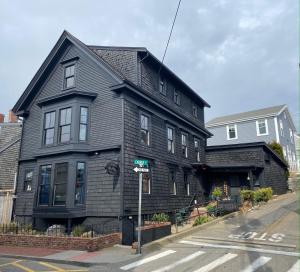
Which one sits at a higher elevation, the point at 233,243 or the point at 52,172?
the point at 52,172

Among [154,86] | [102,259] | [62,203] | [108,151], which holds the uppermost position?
[154,86]

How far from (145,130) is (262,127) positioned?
24494mm

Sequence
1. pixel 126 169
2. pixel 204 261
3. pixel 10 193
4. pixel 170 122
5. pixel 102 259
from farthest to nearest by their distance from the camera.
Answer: pixel 170 122 < pixel 10 193 < pixel 126 169 < pixel 102 259 < pixel 204 261

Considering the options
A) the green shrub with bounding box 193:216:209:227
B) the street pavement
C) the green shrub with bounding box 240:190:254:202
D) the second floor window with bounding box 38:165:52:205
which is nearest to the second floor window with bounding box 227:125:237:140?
the green shrub with bounding box 240:190:254:202

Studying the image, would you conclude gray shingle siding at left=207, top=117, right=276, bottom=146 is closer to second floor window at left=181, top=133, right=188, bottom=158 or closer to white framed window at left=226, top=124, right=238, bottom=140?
white framed window at left=226, top=124, right=238, bottom=140

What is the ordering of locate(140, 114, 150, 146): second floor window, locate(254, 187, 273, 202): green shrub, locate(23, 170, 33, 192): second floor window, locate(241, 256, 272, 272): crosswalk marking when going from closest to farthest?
locate(241, 256, 272, 272): crosswalk marking < locate(140, 114, 150, 146): second floor window < locate(23, 170, 33, 192): second floor window < locate(254, 187, 273, 202): green shrub

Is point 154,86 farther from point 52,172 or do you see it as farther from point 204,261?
point 204,261

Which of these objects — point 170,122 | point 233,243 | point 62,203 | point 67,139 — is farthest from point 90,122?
point 233,243

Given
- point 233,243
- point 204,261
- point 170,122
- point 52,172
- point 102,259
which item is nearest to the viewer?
point 204,261

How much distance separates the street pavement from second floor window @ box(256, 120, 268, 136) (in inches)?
955

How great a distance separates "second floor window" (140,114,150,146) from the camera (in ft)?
55.3

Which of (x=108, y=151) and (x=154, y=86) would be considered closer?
(x=108, y=151)

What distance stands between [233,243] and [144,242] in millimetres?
3472

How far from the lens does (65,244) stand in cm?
1162
